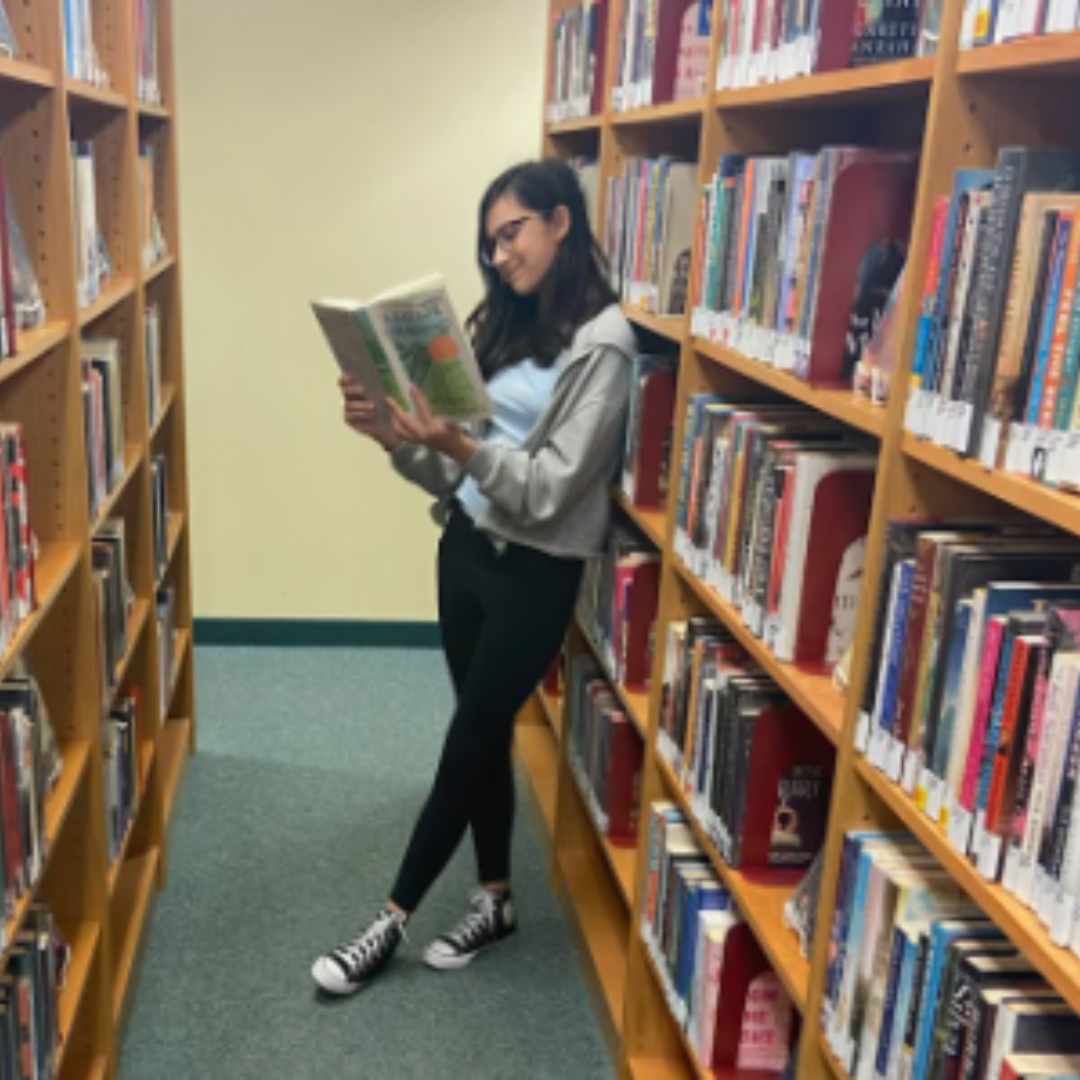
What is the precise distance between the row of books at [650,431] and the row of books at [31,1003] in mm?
1159

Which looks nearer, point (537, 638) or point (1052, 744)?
point (1052, 744)

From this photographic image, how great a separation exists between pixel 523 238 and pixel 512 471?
1.39 ft

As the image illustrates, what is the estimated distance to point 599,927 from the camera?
8.16 feet

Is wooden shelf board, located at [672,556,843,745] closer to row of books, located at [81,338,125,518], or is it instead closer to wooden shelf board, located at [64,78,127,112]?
row of books, located at [81,338,125,518]

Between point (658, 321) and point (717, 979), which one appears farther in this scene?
point (658, 321)

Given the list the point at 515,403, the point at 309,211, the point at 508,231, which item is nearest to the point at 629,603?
the point at 515,403

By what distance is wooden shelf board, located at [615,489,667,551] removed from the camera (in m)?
2.02

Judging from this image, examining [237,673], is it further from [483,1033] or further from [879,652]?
[879,652]

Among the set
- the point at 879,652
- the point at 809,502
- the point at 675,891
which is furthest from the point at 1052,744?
the point at 675,891

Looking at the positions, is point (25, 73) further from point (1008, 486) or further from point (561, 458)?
point (1008, 486)

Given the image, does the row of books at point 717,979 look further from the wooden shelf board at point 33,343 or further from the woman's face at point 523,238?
the wooden shelf board at point 33,343

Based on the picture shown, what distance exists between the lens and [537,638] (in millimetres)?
2213

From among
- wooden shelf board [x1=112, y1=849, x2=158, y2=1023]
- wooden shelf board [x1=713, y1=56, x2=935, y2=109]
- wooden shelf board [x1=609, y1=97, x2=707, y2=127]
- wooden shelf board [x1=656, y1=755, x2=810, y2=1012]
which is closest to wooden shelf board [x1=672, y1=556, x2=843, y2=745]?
wooden shelf board [x1=656, y1=755, x2=810, y2=1012]

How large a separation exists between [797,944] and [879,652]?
47 cm
